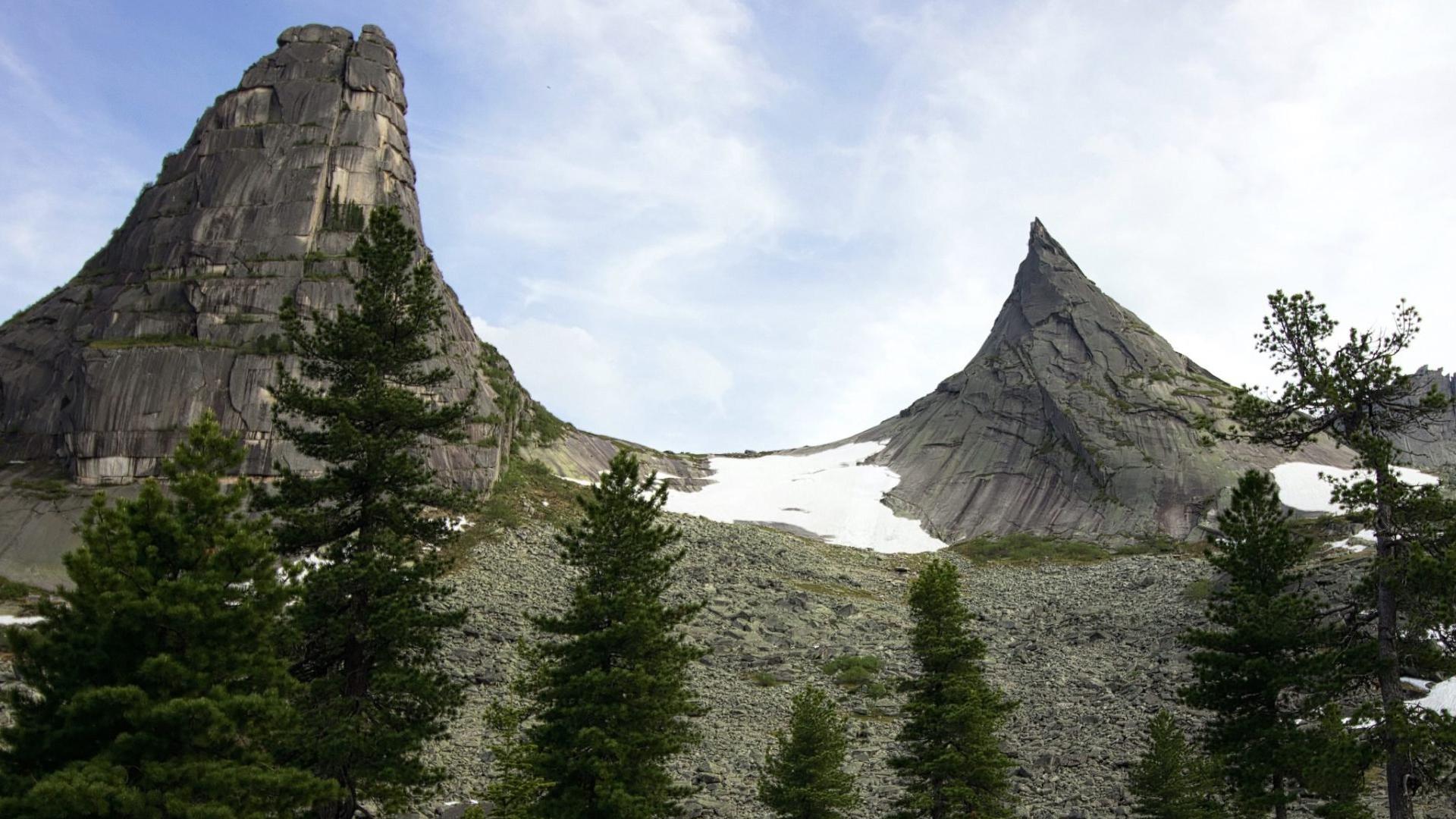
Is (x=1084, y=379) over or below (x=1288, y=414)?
over

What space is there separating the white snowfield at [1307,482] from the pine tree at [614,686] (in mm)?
76211

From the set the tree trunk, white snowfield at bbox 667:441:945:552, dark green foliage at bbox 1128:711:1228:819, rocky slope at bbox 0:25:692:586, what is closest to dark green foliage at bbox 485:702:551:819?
dark green foliage at bbox 1128:711:1228:819

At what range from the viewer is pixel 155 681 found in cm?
1355

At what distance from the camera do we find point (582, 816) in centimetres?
1947

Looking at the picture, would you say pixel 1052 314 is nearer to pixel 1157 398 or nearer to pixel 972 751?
pixel 1157 398

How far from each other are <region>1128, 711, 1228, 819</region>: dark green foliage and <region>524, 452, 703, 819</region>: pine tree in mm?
13046

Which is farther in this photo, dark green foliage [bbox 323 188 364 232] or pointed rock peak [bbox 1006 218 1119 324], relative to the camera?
pointed rock peak [bbox 1006 218 1119 324]

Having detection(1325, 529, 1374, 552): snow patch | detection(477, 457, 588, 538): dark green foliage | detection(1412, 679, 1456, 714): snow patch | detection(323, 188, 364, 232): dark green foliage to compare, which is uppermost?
detection(323, 188, 364, 232): dark green foliage

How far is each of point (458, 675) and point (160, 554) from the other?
2756 cm

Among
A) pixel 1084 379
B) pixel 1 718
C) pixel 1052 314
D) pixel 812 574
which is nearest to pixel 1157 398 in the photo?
pixel 1084 379

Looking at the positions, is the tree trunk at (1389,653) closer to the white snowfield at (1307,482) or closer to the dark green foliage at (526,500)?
the dark green foliage at (526,500)

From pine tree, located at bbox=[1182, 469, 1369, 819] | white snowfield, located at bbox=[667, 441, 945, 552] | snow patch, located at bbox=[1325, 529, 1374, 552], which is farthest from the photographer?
white snowfield, located at bbox=[667, 441, 945, 552]

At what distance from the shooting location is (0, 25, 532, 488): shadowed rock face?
59.6m

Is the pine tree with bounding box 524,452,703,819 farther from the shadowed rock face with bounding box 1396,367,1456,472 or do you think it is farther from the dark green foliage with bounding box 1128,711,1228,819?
the shadowed rock face with bounding box 1396,367,1456,472
